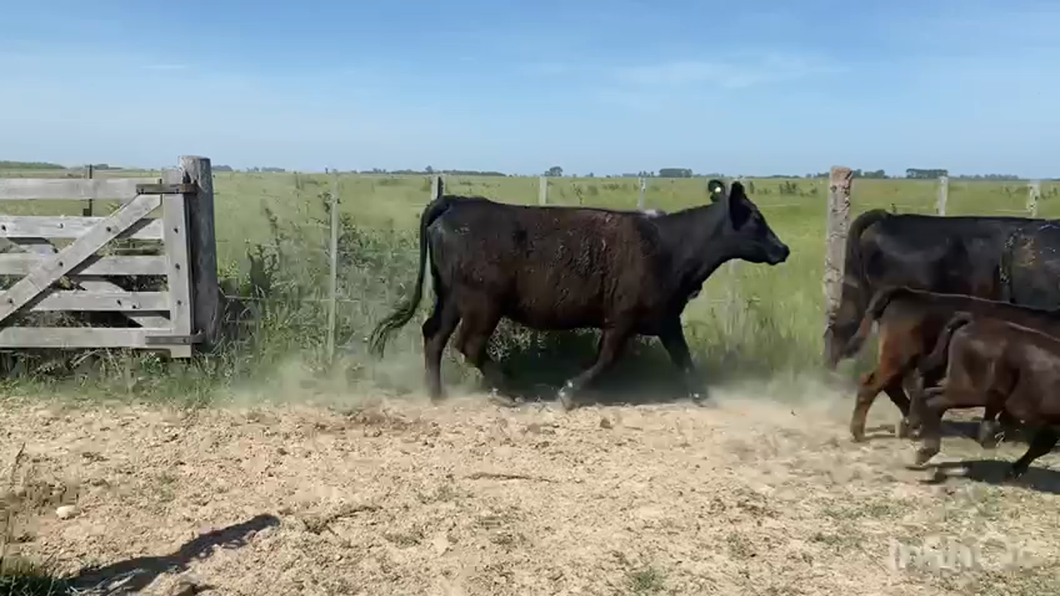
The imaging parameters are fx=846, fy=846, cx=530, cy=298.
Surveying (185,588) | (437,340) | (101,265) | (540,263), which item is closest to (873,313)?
(540,263)

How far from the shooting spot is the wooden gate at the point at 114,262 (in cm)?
750

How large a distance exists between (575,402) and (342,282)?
9.69 feet

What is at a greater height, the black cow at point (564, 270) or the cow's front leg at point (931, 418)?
the black cow at point (564, 270)

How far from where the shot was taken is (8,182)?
752 centimetres

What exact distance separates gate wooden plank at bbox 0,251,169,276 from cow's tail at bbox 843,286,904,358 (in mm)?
6043

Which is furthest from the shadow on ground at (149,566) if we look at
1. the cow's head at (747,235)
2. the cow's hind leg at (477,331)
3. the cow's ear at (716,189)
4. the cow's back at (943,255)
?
the cow's back at (943,255)

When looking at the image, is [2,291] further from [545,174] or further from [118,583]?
[545,174]

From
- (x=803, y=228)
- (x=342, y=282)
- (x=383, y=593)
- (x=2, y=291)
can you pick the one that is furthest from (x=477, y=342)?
(x=803, y=228)

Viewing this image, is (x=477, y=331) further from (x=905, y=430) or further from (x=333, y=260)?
(x=905, y=430)

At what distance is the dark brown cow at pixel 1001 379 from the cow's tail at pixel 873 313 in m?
0.58

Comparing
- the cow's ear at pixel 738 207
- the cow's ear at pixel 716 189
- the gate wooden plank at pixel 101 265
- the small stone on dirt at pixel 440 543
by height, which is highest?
the cow's ear at pixel 716 189

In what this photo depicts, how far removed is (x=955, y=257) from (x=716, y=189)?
224 centimetres

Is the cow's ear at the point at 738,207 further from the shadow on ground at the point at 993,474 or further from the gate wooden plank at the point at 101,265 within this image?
the gate wooden plank at the point at 101,265

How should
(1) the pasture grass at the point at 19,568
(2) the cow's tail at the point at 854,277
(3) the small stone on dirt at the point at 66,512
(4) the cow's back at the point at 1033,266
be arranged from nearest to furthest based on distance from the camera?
(1) the pasture grass at the point at 19,568, (3) the small stone on dirt at the point at 66,512, (4) the cow's back at the point at 1033,266, (2) the cow's tail at the point at 854,277
